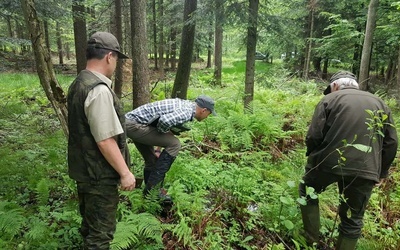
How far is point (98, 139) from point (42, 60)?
2.55 m

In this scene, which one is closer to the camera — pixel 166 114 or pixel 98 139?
pixel 98 139

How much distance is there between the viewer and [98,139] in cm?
249

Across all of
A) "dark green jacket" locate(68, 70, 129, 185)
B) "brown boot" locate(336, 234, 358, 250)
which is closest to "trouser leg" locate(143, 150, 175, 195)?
"dark green jacket" locate(68, 70, 129, 185)

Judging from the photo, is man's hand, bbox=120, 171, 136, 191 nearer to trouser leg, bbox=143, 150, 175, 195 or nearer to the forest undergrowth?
the forest undergrowth

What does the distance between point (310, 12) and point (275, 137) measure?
46.1 ft

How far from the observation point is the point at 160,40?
Result: 20688 mm

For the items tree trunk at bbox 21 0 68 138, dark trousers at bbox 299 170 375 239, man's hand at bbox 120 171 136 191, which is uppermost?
tree trunk at bbox 21 0 68 138

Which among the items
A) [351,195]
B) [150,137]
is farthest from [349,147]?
[150,137]

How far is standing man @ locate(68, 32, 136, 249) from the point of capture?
8.12ft

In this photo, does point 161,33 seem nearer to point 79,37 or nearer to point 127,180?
point 79,37

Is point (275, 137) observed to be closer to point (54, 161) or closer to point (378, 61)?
point (54, 161)

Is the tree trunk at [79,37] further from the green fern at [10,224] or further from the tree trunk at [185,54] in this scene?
the green fern at [10,224]

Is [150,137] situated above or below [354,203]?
above

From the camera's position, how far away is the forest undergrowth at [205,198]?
11.3 ft
